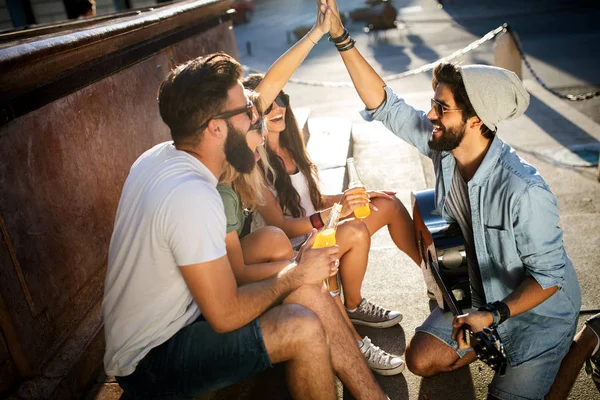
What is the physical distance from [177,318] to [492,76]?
1.76 metres

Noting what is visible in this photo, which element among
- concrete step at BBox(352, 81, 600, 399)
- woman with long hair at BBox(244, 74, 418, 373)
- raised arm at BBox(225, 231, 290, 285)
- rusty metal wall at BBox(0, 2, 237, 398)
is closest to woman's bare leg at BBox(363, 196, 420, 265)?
woman with long hair at BBox(244, 74, 418, 373)

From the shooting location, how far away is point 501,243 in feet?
7.98

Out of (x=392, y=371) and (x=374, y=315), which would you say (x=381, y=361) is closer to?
(x=392, y=371)

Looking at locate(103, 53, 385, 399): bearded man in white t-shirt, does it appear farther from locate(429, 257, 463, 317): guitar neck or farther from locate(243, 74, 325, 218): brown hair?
locate(243, 74, 325, 218): brown hair

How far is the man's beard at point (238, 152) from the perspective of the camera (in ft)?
7.77

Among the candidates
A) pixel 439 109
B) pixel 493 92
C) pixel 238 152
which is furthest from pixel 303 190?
pixel 493 92

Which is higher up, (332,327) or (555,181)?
(332,327)

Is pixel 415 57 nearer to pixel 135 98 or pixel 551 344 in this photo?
pixel 135 98

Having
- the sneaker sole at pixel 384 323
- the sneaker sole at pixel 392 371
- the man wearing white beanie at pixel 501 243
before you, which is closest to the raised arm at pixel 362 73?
the man wearing white beanie at pixel 501 243

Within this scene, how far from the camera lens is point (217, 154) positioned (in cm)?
234

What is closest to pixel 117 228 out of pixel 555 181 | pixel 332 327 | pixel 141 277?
pixel 141 277

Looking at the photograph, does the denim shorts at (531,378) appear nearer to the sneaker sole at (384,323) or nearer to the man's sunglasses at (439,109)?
the sneaker sole at (384,323)

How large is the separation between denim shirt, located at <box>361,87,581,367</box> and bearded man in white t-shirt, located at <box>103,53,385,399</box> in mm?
802

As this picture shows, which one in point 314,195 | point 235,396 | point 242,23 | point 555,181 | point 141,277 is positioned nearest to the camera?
point 141,277
